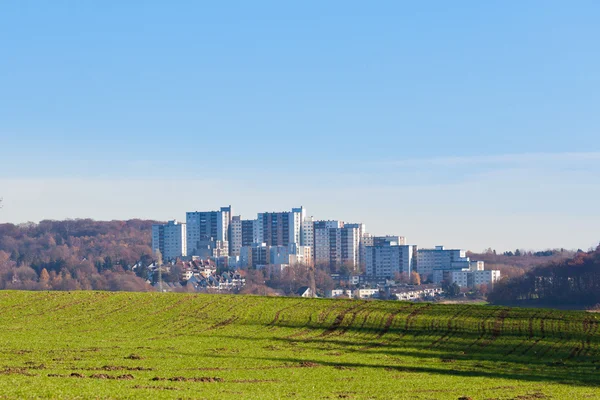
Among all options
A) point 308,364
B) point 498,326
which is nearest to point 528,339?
point 498,326

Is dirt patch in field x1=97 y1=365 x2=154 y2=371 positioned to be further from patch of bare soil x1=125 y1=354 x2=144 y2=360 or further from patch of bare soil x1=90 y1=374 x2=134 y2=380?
patch of bare soil x1=125 y1=354 x2=144 y2=360

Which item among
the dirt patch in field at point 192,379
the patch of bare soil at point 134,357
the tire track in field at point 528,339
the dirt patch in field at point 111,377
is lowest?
the tire track in field at point 528,339

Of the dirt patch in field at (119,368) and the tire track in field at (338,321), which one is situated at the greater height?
the dirt patch in field at (119,368)

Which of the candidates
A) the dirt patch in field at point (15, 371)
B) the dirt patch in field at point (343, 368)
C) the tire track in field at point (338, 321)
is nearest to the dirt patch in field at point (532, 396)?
the dirt patch in field at point (343, 368)

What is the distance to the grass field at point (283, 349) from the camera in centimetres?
3525

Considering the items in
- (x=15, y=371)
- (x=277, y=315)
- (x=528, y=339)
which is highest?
(x=15, y=371)

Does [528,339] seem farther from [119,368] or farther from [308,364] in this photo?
[119,368]

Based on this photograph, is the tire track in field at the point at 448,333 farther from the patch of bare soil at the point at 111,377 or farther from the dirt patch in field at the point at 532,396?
the patch of bare soil at the point at 111,377

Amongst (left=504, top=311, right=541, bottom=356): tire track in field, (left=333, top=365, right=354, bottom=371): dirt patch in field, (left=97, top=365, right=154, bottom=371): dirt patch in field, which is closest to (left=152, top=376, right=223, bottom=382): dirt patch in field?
(left=97, top=365, right=154, bottom=371): dirt patch in field

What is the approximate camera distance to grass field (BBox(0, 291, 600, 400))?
35.2 meters

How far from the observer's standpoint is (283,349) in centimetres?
5456

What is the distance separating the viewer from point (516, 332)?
65188mm

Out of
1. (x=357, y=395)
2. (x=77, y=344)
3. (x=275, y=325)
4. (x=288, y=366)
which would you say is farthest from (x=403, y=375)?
(x=275, y=325)

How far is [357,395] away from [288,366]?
11.2m
